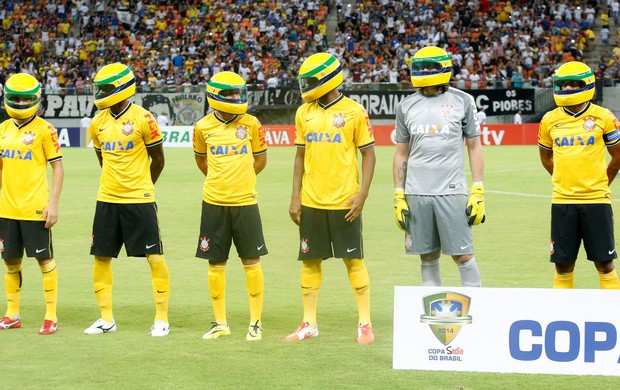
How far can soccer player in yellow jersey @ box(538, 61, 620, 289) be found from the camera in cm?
825

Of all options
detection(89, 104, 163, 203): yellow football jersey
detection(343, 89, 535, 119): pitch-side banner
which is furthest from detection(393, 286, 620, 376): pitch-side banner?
detection(343, 89, 535, 119): pitch-side banner

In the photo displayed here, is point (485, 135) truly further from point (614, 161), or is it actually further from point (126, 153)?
point (126, 153)

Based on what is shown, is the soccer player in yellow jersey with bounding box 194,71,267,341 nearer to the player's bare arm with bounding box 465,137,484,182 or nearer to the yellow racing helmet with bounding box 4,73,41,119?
the yellow racing helmet with bounding box 4,73,41,119

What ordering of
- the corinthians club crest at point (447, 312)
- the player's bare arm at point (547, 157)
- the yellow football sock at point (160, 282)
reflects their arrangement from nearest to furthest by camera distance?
the corinthians club crest at point (447, 312)
the yellow football sock at point (160, 282)
the player's bare arm at point (547, 157)

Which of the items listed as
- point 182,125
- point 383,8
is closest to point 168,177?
point 182,125

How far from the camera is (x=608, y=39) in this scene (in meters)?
43.4

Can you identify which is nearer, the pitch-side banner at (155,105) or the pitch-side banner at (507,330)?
the pitch-side banner at (507,330)

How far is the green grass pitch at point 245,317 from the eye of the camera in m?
6.71

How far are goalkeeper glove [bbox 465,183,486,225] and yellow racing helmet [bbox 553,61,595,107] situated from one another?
1.34 meters

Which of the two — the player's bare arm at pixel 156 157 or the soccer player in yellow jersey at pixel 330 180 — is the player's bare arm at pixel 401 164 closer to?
the soccer player in yellow jersey at pixel 330 180

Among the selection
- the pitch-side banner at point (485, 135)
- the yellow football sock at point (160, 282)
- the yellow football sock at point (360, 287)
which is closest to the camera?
the yellow football sock at point (360, 287)

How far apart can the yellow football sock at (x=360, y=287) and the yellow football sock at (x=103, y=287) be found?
216 centimetres

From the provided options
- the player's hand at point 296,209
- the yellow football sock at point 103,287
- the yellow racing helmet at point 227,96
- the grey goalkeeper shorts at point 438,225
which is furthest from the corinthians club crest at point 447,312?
the yellow football sock at point 103,287

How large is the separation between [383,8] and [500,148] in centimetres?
1300
